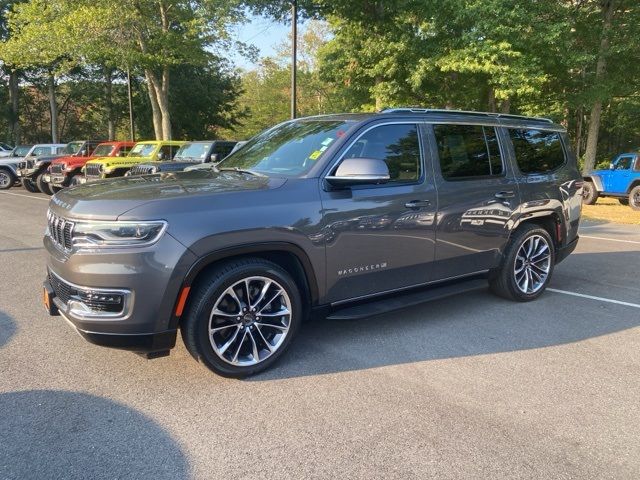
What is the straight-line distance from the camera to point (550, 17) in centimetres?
1720

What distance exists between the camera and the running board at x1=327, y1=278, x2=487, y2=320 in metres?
3.96

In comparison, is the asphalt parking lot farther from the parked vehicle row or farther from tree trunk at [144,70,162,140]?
tree trunk at [144,70,162,140]

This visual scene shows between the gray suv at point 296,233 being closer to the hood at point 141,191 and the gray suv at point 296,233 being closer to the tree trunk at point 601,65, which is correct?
the hood at point 141,191

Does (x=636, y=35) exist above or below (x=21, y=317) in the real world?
above

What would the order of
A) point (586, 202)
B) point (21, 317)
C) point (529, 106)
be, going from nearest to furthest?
point (21, 317), point (586, 202), point (529, 106)

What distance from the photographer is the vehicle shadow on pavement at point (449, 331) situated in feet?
12.8

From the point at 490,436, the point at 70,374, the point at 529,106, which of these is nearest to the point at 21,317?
the point at 70,374

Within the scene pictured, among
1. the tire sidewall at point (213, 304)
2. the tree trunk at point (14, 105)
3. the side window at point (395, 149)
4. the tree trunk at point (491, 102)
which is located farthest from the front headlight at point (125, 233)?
the tree trunk at point (14, 105)

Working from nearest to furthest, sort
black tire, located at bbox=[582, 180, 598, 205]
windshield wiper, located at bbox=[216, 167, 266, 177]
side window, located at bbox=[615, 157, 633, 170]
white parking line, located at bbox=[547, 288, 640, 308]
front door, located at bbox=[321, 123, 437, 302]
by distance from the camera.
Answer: front door, located at bbox=[321, 123, 437, 302], windshield wiper, located at bbox=[216, 167, 266, 177], white parking line, located at bbox=[547, 288, 640, 308], side window, located at bbox=[615, 157, 633, 170], black tire, located at bbox=[582, 180, 598, 205]

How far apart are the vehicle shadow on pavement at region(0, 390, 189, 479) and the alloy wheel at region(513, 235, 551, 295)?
3.86 metres

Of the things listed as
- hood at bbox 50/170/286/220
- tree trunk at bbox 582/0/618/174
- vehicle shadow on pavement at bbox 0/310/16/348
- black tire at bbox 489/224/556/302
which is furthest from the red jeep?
tree trunk at bbox 582/0/618/174

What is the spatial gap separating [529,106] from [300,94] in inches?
830

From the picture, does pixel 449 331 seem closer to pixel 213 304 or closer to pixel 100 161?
pixel 213 304

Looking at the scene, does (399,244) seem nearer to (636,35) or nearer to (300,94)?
(636,35)
